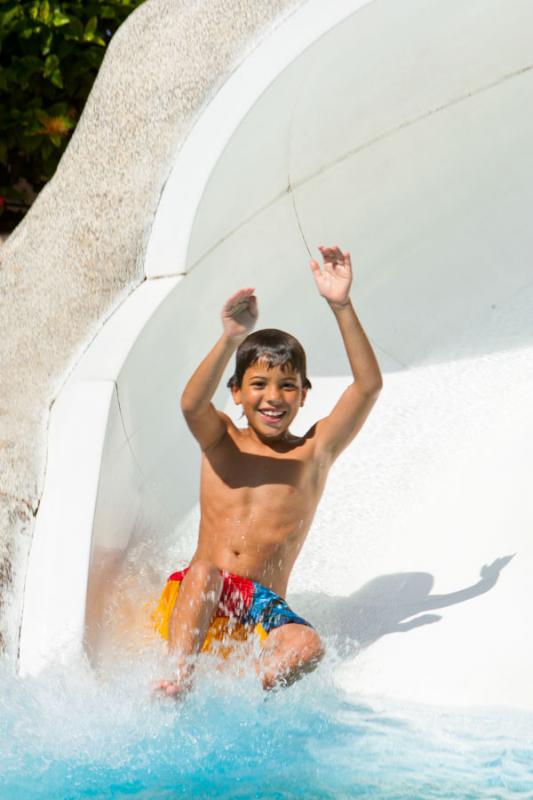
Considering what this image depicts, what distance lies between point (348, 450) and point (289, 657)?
35.5 inches

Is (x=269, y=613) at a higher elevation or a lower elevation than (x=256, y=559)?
lower

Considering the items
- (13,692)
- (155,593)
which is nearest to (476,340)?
(155,593)

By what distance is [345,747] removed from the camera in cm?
199

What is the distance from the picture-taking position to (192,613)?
2062 mm

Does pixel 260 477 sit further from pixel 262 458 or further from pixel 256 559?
pixel 256 559

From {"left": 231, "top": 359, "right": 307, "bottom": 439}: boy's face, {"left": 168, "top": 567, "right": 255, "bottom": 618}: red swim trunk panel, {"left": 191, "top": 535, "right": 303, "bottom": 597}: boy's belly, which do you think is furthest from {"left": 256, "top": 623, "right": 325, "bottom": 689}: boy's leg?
{"left": 231, "top": 359, "right": 307, "bottom": 439}: boy's face

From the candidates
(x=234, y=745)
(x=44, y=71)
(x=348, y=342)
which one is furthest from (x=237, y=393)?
(x=44, y=71)

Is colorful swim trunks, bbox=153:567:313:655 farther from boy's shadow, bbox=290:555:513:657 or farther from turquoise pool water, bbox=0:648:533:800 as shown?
boy's shadow, bbox=290:555:513:657

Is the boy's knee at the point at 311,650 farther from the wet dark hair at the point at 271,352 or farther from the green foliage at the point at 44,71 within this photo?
the green foliage at the point at 44,71

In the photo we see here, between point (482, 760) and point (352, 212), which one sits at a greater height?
point (352, 212)

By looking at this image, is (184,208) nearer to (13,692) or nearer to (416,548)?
(416,548)

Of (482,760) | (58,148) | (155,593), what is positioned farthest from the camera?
(58,148)

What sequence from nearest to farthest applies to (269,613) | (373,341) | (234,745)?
1. (234,745)
2. (269,613)
3. (373,341)

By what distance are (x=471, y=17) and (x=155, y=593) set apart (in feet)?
5.41
